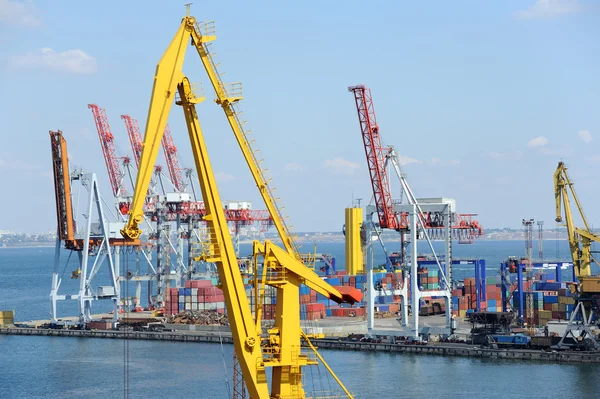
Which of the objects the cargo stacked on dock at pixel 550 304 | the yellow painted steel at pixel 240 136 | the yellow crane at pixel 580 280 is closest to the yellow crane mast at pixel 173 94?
the yellow painted steel at pixel 240 136

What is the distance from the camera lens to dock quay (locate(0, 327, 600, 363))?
62.2 metres

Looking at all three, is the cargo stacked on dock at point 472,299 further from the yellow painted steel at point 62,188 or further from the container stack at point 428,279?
the yellow painted steel at point 62,188

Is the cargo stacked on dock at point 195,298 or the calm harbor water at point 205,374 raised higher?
the cargo stacked on dock at point 195,298

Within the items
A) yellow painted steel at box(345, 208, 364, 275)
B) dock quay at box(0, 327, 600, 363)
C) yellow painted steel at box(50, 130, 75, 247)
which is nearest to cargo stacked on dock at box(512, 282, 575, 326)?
dock quay at box(0, 327, 600, 363)

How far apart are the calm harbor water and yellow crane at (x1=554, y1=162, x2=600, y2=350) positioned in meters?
4.25

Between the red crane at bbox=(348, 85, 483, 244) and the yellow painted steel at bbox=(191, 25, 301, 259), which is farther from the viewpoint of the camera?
the red crane at bbox=(348, 85, 483, 244)

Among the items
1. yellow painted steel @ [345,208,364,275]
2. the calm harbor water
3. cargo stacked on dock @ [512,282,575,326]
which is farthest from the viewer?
yellow painted steel @ [345,208,364,275]

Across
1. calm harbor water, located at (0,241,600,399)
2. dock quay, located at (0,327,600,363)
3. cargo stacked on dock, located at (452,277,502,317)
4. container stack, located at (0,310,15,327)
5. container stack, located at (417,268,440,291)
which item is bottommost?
calm harbor water, located at (0,241,600,399)

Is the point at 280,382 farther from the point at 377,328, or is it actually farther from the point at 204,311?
the point at 204,311

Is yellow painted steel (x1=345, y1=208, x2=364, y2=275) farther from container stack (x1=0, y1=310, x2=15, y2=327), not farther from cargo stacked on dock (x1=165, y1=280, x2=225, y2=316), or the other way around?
container stack (x1=0, y1=310, x2=15, y2=327)

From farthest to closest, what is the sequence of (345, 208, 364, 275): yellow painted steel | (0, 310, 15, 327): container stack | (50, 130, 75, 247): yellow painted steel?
(345, 208, 364, 275): yellow painted steel < (0, 310, 15, 327): container stack < (50, 130, 75, 247): yellow painted steel

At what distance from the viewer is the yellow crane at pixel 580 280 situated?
63.7 meters

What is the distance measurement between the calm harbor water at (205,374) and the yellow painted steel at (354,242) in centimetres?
2215

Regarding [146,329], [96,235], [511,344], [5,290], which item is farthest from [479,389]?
[5,290]
